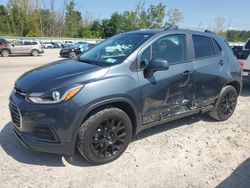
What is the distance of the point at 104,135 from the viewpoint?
386cm

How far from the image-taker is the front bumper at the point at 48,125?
11.3 ft

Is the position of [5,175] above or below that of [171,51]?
below

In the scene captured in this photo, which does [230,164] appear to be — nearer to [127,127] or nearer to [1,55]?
[127,127]

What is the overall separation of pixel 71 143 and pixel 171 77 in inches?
74.0

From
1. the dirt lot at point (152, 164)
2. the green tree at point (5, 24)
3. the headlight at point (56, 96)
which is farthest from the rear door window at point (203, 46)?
the green tree at point (5, 24)

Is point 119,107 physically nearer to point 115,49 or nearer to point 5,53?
point 115,49

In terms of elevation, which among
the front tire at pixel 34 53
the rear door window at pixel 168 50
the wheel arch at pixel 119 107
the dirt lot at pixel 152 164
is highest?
the rear door window at pixel 168 50

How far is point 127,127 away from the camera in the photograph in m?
4.03

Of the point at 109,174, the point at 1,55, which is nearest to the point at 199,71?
the point at 109,174

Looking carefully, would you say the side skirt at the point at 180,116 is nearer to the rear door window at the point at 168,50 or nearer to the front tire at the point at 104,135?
the front tire at the point at 104,135

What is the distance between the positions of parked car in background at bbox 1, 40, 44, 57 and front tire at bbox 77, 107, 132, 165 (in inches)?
895

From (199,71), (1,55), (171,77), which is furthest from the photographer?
(1,55)

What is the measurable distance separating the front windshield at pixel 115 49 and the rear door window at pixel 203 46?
42.1 inches

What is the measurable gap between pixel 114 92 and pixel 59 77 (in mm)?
758
